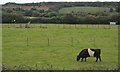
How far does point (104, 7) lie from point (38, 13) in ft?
81.1

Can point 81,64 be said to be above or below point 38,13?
above

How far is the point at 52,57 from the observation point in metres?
21.0

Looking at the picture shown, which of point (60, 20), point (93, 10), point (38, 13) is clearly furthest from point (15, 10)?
point (93, 10)

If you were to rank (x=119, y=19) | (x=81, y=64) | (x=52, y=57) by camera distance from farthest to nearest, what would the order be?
1. (x=119, y=19)
2. (x=52, y=57)
3. (x=81, y=64)

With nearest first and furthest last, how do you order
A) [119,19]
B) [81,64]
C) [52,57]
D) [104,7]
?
[81,64], [52,57], [119,19], [104,7]

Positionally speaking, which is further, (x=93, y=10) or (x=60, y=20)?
(x=93, y=10)

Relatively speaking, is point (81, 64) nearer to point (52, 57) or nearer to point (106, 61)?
point (106, 61)

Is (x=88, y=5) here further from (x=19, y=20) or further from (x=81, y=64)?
(x=81, y=64)

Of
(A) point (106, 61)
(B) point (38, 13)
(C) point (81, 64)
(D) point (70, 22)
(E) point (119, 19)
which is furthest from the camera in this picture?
(B) point (38, 13)

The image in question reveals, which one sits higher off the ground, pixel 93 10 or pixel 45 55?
pixel 45 55

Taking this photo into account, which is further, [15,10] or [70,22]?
[15,10]

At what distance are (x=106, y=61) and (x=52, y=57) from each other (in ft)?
13.6

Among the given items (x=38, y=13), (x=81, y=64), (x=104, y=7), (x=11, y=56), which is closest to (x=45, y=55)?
(x=11, y=56)

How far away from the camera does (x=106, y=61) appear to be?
19.2m
